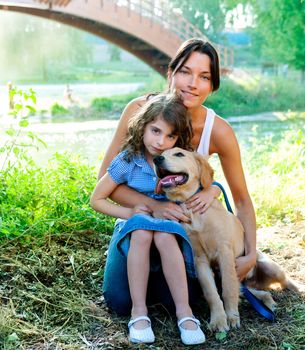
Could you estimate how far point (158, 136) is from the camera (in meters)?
2.64

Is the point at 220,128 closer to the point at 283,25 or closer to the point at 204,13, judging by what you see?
the point at 283,25

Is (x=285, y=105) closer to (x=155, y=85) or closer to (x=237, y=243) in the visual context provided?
(x=155, y=85)

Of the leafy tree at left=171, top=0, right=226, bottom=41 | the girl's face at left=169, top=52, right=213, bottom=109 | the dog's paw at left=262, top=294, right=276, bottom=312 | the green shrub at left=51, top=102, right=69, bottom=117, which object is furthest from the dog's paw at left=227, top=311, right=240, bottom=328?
the leafy tree at left=171, top=0, right=226, bottom=41

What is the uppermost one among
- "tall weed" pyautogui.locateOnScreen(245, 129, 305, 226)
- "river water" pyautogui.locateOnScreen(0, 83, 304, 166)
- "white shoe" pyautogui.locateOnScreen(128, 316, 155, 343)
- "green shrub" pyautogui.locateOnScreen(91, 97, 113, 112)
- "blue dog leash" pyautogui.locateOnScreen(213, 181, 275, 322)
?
"white shoe" pyautogui.locateOnScreen(128, 316, 155, 343)

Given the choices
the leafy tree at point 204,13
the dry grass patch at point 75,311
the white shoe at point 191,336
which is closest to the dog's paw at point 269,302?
the dry grass patch at point 75,311

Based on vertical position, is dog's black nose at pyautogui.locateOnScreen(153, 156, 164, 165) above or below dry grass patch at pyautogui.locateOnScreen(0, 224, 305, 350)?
above

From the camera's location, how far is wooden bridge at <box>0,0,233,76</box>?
14031 mm

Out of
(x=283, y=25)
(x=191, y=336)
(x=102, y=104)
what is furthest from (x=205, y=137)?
(x=102, y=104)

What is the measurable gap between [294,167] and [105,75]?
22060 millimetres

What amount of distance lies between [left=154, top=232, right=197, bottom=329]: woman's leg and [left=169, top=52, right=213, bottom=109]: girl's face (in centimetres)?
74

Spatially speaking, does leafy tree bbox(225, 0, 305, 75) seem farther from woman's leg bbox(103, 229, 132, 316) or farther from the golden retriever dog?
woman's leg bbox(103, 229, 132, 316)

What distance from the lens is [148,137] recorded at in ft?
8.73

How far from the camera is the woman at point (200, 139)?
2.71 metres

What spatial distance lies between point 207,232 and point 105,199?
1.70ft
